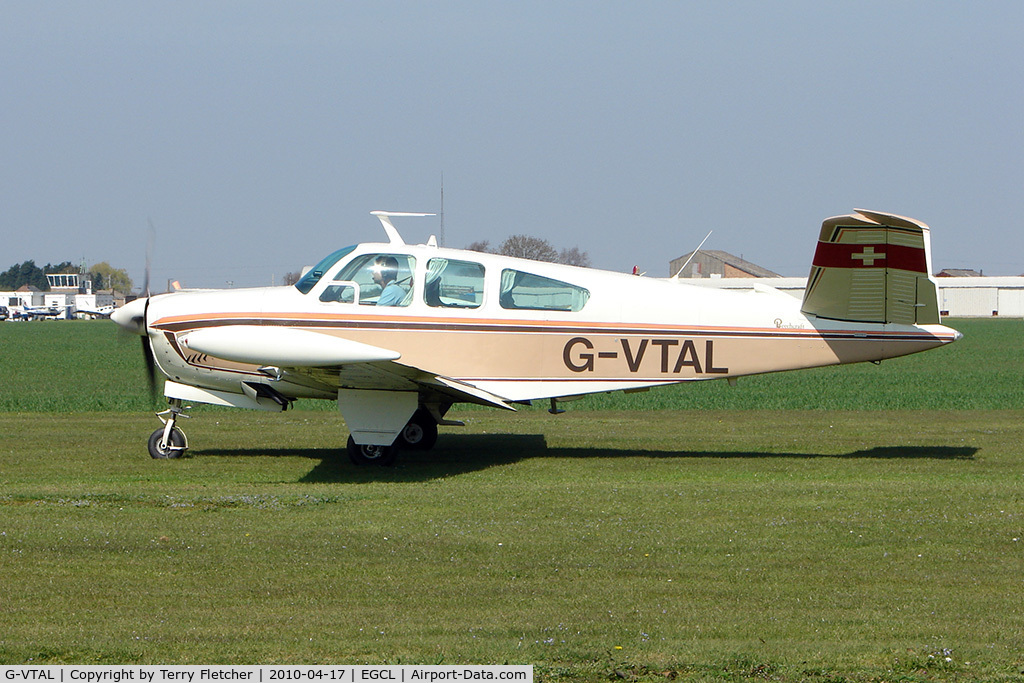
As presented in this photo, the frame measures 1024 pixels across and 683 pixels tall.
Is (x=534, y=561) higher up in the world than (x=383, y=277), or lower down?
lower down

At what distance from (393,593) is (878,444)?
899 cm

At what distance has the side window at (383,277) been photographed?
11.0 metres

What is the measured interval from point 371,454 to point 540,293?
2537mm

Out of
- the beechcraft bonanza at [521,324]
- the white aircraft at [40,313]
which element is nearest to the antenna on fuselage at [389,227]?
the beechcraft bonanza at [521,324]

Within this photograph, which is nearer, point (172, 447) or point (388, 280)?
point (388, 280)

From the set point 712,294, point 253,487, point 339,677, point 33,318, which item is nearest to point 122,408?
point 253,487

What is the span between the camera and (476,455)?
1227cm

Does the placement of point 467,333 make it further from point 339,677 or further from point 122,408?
point 122,408

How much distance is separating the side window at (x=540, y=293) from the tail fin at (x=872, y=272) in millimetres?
2467

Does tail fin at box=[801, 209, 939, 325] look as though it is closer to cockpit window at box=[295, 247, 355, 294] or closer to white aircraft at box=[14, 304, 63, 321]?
cockpit window at box=[295, 247, 355, 294]

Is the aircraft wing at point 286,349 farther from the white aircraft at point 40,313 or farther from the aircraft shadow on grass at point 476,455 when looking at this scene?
the white aircraft at point 40,313

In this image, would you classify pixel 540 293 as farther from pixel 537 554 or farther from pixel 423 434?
pixel 537 554

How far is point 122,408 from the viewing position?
18.5 m

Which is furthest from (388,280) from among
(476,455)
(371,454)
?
(476,455)
